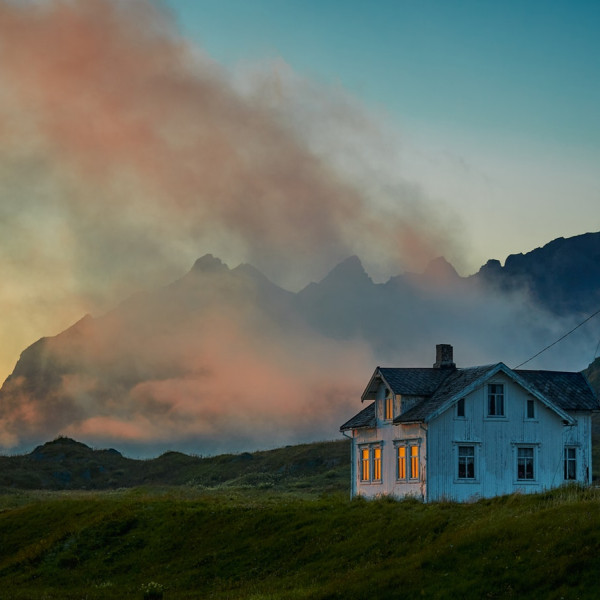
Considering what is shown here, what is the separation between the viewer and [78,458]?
446 ft

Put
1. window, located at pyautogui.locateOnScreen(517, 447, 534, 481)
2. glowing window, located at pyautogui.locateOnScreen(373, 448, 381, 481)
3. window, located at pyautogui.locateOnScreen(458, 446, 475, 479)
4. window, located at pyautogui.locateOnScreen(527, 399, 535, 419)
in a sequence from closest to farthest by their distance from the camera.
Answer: window, located at pyautogui.locateOnScreen(458, 446, 475, 479) → window, located at pyautogui.locateOnScreen(517, 447, 534, 481) → window, located at pyautogui.locateOnScreen(527, 399, 535, 419) → glowing window, located at pyautogui.locateOnScreen(373, 448, 381, 481)

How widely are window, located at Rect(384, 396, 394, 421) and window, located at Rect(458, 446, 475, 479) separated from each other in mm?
5368

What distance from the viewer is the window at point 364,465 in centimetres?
5596

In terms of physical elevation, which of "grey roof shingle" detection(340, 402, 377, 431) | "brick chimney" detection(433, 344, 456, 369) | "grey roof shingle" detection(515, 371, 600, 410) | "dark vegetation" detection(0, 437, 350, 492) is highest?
"brick chimney" detection(433, 344, 456, 369)

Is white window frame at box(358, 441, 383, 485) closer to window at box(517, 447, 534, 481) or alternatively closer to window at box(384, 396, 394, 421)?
window at box(384, 396, 394, 421)

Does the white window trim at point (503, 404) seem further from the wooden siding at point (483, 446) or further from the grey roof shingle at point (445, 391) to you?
the grey roof shingle at point (445, 391)

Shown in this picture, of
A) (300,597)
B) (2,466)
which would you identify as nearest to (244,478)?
(2,466)

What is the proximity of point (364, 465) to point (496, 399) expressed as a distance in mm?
10239

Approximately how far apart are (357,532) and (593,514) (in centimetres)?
1069

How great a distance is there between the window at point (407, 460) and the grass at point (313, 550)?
27.4 ft

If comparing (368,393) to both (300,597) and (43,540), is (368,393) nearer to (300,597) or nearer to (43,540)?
(43,540)

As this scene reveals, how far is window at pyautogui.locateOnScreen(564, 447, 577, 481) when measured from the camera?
174 ft

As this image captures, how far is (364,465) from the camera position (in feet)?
186

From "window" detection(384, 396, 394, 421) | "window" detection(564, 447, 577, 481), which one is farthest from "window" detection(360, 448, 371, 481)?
"window" detection(564, 447, 577, 481)
